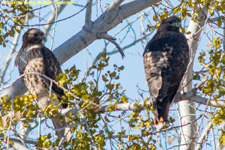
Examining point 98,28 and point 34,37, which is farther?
point 34,37

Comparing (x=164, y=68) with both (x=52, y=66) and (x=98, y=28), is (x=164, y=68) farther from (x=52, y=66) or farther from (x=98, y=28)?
(x=52, y=66)

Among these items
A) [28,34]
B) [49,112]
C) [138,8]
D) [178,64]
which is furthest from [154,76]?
[28,34]

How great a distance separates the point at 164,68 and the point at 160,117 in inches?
26.3

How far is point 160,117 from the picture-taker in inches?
179

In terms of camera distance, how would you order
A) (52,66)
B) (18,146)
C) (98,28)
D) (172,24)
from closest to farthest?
(18,146) < (98,28) < (52,66) < (172,24)

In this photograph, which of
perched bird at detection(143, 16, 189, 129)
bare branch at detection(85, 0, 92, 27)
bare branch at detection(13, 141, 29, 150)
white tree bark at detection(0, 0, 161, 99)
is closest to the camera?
bare branch at detection(13, 141, 29, 150)

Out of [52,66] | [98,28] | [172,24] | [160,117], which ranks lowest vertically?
[160,117]

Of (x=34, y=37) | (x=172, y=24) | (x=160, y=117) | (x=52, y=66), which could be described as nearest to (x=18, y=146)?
(x=160, y=117)

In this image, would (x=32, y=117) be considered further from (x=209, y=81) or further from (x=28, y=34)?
(x=28, y=34)

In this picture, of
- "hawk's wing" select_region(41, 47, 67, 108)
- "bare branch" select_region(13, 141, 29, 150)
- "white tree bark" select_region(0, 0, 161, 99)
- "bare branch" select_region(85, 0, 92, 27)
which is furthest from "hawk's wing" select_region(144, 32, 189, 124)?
"bare branch" select_region(13, 141, 29, 150)

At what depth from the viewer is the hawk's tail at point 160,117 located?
4.33 meters

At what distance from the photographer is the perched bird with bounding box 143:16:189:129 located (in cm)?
468

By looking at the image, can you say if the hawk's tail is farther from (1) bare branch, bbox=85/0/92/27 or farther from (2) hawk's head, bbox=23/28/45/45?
(2) hawk's head, bbox=23/28/45/45

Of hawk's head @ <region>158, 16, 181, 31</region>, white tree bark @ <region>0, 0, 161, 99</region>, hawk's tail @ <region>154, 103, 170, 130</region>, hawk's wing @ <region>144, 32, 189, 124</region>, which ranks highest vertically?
hawk's head @ <region>158, 16, 181, 31</region>
